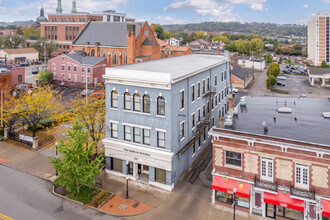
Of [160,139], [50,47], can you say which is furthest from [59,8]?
[160,139]

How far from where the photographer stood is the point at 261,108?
1252 inches

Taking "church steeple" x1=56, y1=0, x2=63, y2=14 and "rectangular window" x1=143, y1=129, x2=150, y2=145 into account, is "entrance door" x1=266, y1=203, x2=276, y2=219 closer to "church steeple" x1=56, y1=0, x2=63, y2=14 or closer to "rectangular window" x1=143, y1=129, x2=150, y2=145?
"rectangular window" x1=143, y1=129, x2=150, y2=145

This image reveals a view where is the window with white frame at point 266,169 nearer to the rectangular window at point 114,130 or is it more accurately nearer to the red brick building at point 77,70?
the rectangular window at point 114,130

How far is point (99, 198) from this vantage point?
25281mm

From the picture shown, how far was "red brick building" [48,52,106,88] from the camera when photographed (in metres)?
71.4

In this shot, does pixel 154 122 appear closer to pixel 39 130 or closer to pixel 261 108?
pixel 261 108

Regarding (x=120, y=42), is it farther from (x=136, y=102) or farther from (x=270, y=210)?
(x=270, y=210)

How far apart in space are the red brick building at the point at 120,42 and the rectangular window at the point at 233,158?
55.8 metres

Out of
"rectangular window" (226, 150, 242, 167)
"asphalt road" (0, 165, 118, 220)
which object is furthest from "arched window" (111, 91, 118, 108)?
"rectangular window" (226, 150, 242, 167)

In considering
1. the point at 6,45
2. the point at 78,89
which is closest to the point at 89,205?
the point at 78,89

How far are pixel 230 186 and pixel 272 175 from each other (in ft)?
11.9

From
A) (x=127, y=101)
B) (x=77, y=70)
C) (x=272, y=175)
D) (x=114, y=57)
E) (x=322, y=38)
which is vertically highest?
(x=322, y=38)

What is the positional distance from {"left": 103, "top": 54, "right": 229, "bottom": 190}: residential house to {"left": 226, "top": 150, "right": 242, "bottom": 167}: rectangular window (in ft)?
17.6

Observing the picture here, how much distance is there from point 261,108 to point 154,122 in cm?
1338
